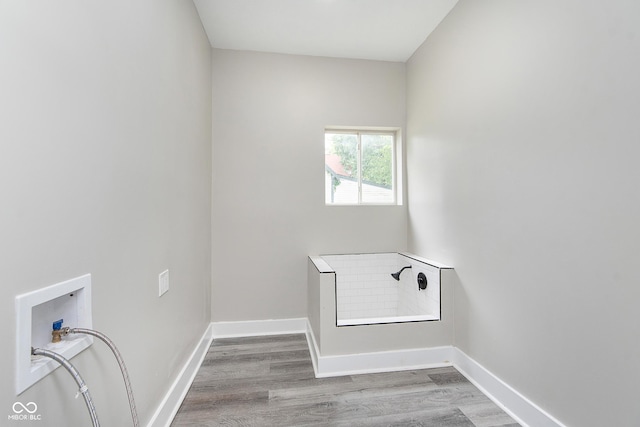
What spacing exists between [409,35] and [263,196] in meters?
2.03

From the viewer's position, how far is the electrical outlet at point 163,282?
146 cm

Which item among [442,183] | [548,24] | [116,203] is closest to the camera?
[116,203]

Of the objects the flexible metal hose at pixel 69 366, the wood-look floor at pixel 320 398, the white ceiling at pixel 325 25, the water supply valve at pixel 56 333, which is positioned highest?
the white ceiling at pixel 325 25

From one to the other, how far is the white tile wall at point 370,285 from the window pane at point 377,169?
0.66 meters

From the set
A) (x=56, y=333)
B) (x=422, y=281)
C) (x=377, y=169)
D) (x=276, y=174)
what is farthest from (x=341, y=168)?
(x=56, y=333)

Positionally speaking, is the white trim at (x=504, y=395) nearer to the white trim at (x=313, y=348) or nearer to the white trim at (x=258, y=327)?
the white trim at (x=313, y=348)

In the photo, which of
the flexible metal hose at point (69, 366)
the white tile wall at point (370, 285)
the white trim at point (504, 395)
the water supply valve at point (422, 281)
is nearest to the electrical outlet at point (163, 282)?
the flexible metal hose at point (69, 366)

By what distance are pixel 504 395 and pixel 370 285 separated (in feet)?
4.51

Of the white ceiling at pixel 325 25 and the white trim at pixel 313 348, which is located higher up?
the white ceiling at pixel 325 25

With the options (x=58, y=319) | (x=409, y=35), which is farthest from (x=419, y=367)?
(x=409, y=35)

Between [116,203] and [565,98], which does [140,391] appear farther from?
[565,98]

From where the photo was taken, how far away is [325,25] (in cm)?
232

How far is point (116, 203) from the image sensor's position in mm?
1071

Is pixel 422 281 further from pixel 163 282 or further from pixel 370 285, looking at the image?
pixel 163 282
